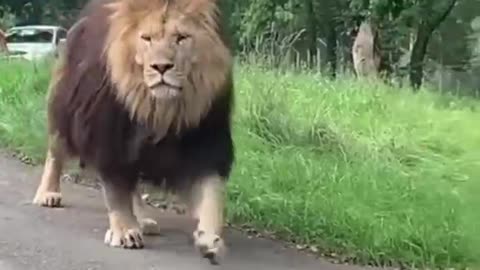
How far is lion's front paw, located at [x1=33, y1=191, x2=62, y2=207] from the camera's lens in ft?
24.6

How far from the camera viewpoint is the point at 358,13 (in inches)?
979

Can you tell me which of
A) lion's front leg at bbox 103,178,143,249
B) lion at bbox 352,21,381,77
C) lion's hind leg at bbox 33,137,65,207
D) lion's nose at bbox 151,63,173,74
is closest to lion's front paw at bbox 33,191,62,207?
lion's hind leg at bbox 33,137,65,207

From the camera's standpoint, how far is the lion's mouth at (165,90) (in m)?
5.76

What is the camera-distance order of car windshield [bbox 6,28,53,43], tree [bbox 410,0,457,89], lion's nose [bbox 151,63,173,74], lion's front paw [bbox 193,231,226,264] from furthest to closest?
car windshield [bbox 6,28,53,43] → tree [bbox 410,0,457,89] → lion's nose [bbox 151,63,173,74] → lion's front paw [bbox 193,231,226,264]

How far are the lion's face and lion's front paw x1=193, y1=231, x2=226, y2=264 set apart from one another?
713 mm

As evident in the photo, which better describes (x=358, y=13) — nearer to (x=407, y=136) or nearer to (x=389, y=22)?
(x=389, y=22)

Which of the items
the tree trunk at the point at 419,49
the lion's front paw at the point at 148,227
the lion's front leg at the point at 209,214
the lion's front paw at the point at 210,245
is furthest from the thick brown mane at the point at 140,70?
the tree trunk at the point at 419,49

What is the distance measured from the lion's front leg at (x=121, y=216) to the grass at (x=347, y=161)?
3.75ft

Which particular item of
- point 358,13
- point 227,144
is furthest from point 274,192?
point 358,13

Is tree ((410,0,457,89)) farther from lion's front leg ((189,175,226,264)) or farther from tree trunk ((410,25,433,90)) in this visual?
lion's front leg ((189,175,226,264))

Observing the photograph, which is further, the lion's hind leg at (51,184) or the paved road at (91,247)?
the lion's hind leg at (51,184)

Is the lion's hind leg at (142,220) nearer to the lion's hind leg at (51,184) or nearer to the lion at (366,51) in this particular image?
the lion's hind leg at (51,184)

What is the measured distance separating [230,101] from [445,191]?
7.79 feet

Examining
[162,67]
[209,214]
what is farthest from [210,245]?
[162,67]
